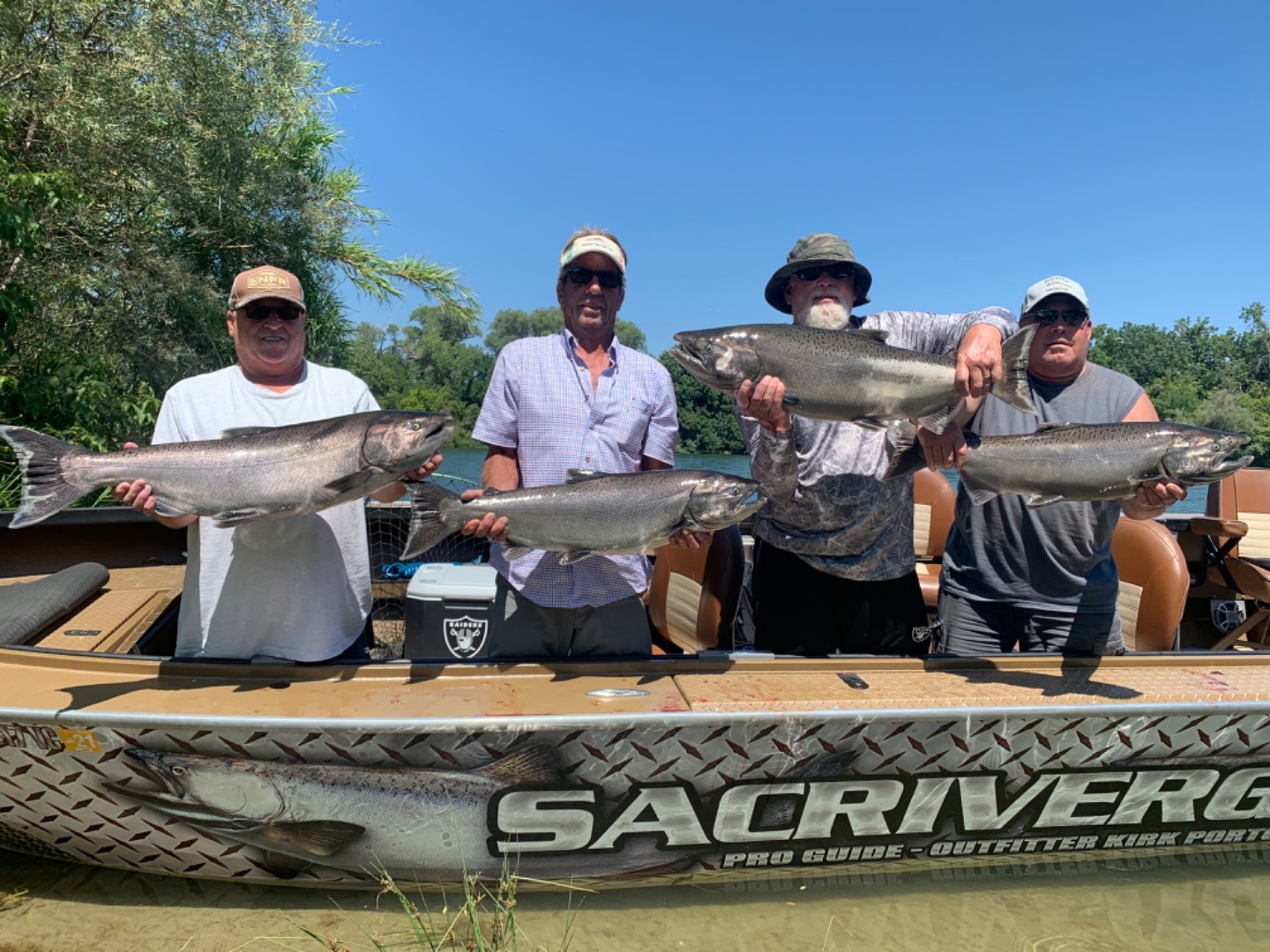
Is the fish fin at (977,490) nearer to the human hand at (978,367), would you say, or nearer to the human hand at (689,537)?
the human hand at (978,367)

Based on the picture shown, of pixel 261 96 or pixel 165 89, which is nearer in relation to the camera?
pixel 165 89

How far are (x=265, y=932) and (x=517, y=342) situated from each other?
99.1 inches

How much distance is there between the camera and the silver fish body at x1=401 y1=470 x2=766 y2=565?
3021 millimetres

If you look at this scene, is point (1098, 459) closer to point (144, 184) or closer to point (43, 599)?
point (43, 599)

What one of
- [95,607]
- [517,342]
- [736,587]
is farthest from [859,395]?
[95,607]

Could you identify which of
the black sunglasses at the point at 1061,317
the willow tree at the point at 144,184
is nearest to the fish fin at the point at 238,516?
the black sunglasses at the point at 1061,317

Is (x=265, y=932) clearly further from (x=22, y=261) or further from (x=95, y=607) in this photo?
(x=22, y=261)

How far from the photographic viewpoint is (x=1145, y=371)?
7638cm

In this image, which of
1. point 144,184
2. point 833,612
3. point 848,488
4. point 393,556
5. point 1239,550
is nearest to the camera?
point 848,488

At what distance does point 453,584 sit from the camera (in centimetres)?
453

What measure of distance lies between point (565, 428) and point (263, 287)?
126cm

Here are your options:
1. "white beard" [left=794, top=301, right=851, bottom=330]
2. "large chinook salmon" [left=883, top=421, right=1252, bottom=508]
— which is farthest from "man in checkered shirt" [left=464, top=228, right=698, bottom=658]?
"large chinook salmon" [left=883, top=421, right=1252, bottom=508]

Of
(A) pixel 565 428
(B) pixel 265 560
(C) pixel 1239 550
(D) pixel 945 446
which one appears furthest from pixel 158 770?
(C) pixel 1239 550

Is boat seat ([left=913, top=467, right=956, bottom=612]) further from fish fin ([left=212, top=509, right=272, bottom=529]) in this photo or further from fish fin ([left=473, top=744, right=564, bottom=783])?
fish fin ([left=212, top=509, right=272, bottom=529])
